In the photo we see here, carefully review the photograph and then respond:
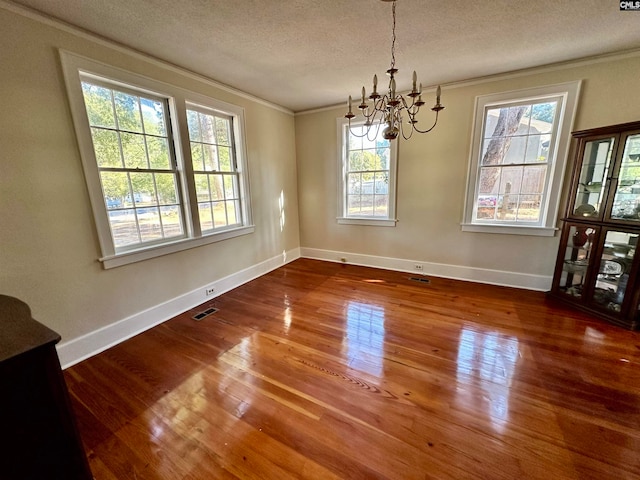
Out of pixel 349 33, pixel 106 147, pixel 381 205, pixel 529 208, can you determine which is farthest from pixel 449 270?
pixel 106 147

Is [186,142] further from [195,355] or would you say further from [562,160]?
[562,160]

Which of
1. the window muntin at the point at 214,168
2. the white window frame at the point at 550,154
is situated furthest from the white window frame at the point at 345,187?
the window muntin at the point at 214,168

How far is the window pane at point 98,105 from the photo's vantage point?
212cm

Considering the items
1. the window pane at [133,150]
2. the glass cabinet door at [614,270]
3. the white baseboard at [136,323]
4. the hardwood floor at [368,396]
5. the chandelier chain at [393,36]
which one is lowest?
the hardwood floor at [368,396]

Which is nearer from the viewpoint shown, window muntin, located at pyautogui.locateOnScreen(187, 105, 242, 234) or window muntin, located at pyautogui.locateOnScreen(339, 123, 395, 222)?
window muntin, located at pyautogui.locateOnScreen(187, 105, 242, 234)

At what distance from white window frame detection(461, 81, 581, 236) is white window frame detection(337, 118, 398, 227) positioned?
0.95 m

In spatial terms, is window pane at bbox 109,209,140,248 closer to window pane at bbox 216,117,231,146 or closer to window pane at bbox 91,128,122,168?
window pane at bbox 91,128,122,168

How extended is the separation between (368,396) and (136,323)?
2239mm

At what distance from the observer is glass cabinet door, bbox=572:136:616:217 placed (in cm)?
253

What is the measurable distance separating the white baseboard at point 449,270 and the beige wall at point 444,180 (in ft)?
0.23

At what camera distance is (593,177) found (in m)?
2.66

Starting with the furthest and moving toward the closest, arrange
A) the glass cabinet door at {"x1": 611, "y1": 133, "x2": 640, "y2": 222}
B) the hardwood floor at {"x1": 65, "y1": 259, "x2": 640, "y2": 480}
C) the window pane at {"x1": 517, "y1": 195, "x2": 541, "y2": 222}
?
the window pane at {"x1": 517, "y1": 195, "x2": 541, "y2": 222}
the glass cabinet door at {"x1": 611, "y1": 133, "x2": 640, "y2": 222}
the hardwood floor at {"x1": 65, "y1": 259, "x2": 640, "y2": 480}

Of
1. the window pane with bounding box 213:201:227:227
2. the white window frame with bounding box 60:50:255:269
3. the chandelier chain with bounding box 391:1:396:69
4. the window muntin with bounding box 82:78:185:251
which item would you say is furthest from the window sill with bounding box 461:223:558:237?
the window muntin with bounding box 82:78:185:251

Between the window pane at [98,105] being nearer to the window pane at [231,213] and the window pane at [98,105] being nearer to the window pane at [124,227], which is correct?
the window pane at [124,227]
